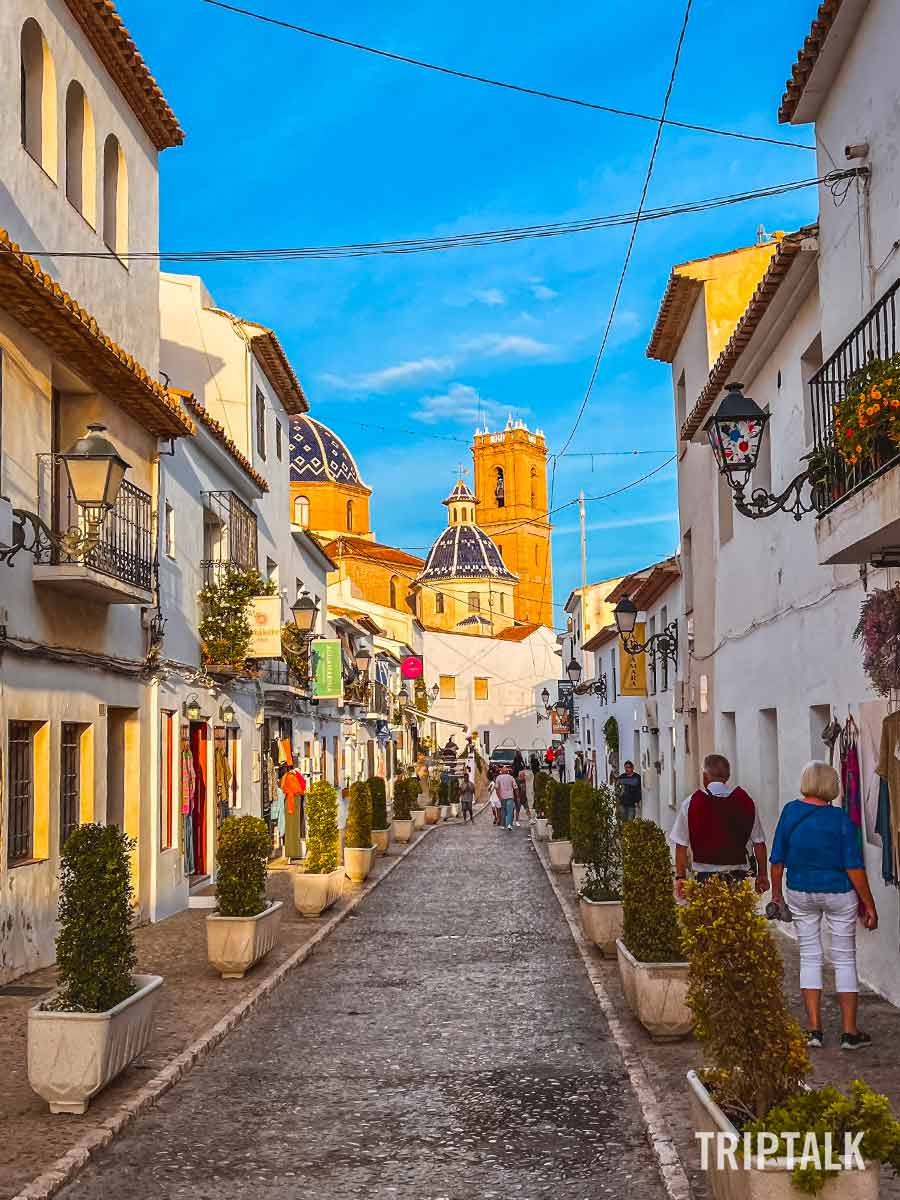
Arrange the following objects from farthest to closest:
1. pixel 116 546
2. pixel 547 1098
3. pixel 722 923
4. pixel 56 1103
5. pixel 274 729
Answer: pixel 274 729
pixel 116 546
pixel 547 1098
pixel 56 1103
pixel 722 923

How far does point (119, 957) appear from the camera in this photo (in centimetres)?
729

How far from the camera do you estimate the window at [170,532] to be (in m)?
16.8

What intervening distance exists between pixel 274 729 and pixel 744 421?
662 inches

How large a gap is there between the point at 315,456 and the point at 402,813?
4303cm

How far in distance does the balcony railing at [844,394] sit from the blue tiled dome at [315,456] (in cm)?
6123

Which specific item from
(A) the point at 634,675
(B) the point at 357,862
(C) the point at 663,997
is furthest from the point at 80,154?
(A) the point at 634,675

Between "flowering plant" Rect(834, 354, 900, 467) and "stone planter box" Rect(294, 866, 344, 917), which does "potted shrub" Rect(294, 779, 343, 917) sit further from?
"flowering plant" Rect(834, 354, 900, 467)

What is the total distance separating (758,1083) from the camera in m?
4.99

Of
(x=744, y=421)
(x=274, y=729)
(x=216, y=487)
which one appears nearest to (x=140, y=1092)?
(x=744, y=421)

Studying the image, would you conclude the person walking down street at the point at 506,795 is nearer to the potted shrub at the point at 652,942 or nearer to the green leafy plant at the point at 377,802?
the green leafy plant at the point at 377,802

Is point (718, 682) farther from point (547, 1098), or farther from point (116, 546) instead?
point (547, 1098)

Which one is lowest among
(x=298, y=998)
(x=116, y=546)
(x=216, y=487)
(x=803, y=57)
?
(x=298, y=998)

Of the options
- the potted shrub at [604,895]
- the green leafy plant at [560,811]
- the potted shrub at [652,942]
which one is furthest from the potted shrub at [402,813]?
the potted shrub at [652,942]

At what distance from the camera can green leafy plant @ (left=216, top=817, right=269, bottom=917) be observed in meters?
11.2
